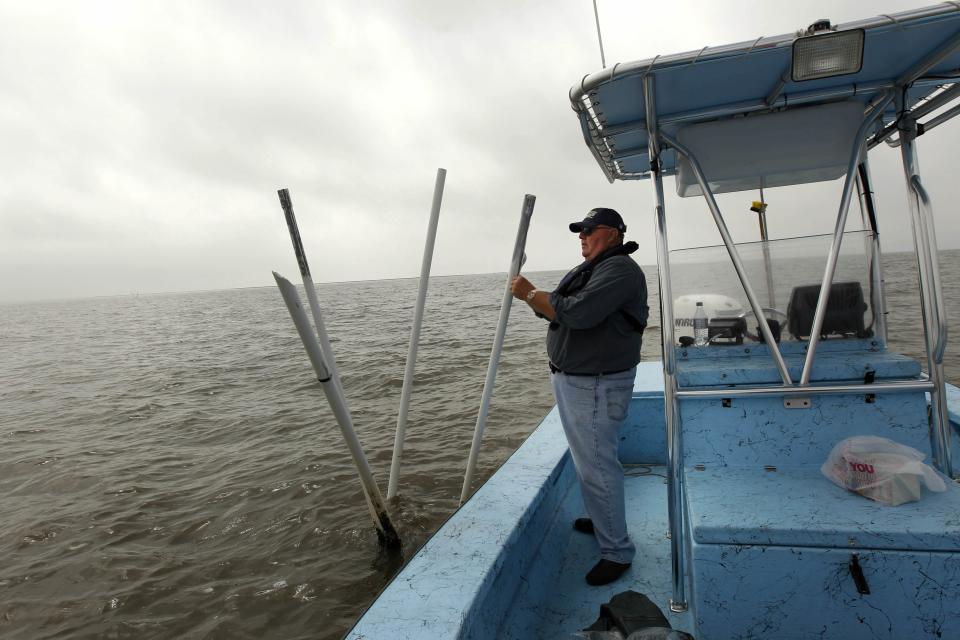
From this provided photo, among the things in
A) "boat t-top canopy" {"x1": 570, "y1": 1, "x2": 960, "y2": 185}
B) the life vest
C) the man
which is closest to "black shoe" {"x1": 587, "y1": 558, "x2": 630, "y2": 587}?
the man

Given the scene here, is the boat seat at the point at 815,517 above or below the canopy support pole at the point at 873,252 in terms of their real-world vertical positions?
below

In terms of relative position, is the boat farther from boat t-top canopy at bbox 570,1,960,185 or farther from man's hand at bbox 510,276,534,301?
man's hand at bbox 510,276,534,301

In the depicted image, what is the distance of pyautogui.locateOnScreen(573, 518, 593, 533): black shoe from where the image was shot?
3279mm

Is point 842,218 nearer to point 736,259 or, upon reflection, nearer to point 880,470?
point 736,259

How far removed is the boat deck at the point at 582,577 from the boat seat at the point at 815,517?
0.67m

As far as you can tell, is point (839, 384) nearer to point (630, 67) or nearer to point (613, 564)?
point (613, 564)

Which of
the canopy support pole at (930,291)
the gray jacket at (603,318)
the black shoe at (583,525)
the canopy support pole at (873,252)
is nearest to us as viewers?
the canopy support pole at (930,291)

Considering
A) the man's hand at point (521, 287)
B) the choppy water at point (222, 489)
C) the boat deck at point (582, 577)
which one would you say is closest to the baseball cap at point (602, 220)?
the man's hand at point (521, 287)

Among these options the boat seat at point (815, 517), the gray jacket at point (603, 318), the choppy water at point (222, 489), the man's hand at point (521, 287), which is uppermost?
the man's hand at point (521, 287)

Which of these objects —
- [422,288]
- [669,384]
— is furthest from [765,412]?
[422,288]

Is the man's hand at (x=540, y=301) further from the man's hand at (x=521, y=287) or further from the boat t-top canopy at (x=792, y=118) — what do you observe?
the boat t-top canopy at (x=792, y=118)

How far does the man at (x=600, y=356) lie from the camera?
2.47 m

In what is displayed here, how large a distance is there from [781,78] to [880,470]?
1.77m

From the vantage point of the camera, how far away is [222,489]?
6.53 meters
